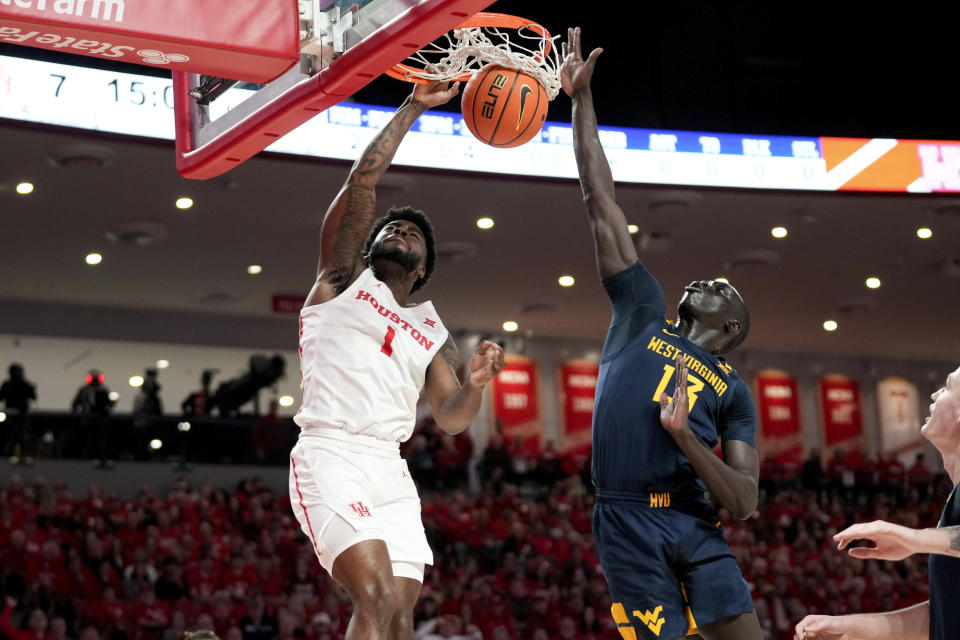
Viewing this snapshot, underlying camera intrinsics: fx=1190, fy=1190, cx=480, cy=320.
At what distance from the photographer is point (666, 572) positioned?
164 inches

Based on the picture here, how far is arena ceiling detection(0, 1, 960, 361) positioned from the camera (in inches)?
592

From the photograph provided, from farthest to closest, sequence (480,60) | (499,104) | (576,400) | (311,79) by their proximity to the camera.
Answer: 1. (576,400)
2. (480,60)
3. (499,104)
4. (311,79)

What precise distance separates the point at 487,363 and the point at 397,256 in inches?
25.0

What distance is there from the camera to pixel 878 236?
17.7m

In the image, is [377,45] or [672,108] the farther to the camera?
[672,108]

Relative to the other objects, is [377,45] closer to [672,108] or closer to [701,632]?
[701,632]

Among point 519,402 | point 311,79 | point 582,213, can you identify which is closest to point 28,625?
point 311,79

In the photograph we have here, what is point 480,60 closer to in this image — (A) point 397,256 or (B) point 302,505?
(A) point 397,256

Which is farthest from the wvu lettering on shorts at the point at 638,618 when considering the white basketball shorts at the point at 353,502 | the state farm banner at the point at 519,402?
the state farm banner at the point at 519,402

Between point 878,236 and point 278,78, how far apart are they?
14652 mm

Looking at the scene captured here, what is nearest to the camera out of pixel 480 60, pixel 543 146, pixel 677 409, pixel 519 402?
pixel 677 409

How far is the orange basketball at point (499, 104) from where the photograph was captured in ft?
18.0

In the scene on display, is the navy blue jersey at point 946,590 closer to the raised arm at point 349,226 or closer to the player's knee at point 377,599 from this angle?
the player's knee at point 377,599

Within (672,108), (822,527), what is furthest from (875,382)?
(672,108)
